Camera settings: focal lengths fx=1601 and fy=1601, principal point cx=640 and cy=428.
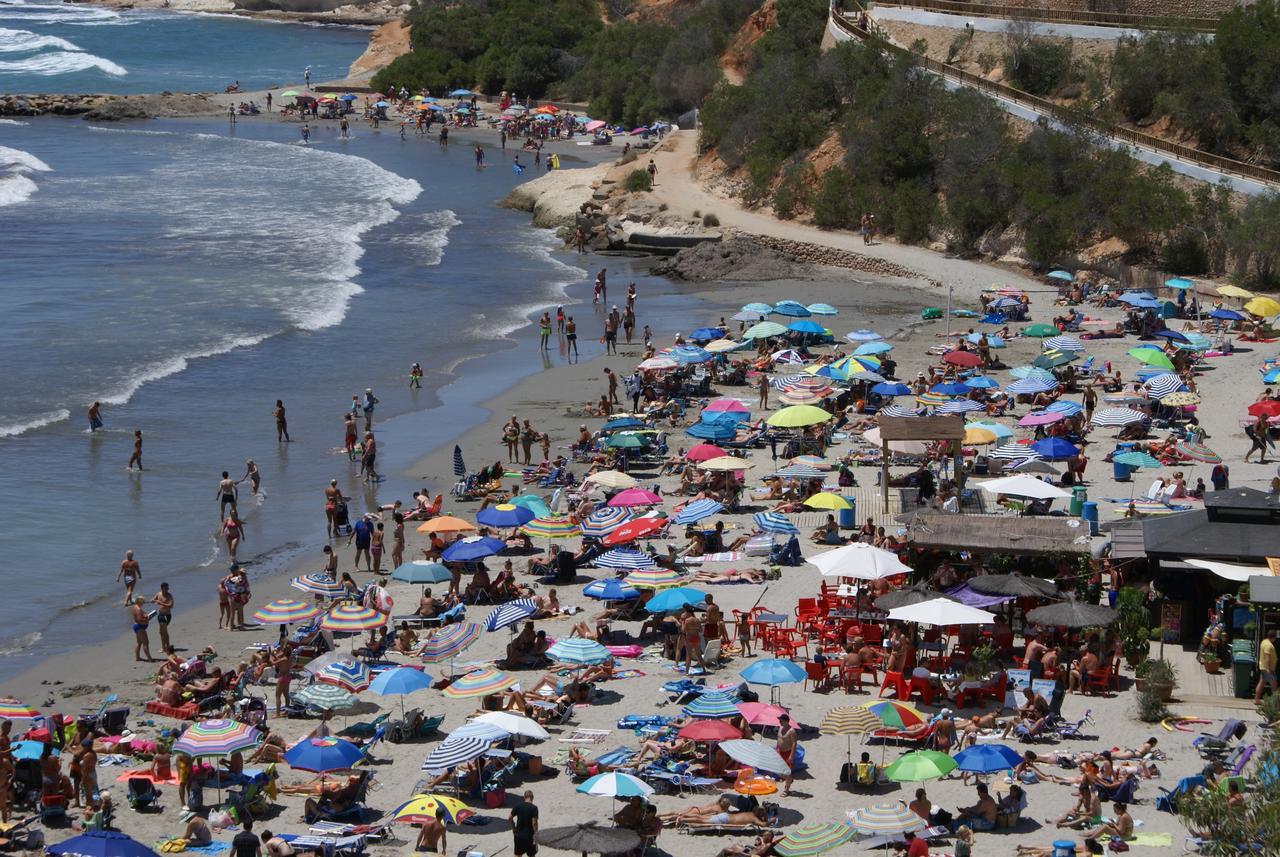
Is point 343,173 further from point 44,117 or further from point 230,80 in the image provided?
point 230,80

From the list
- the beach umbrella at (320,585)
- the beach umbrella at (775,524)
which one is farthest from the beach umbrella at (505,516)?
the beach umbrella at (775,524)

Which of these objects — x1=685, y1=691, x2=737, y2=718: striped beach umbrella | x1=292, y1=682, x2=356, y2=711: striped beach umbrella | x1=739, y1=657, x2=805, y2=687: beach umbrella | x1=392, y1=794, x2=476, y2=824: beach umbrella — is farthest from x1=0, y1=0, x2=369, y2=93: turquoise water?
x1=392, y1=794, x2=476, y2=824: beach umbrella

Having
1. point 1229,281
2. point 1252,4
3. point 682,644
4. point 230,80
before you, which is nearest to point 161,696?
point 682,644

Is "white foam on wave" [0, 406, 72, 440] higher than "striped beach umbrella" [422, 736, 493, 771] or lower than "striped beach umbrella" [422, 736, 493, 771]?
lower

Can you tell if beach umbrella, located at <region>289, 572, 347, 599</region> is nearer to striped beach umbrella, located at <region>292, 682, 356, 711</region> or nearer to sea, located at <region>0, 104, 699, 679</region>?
sea, located at <region>0, 104, 699, 679</region>

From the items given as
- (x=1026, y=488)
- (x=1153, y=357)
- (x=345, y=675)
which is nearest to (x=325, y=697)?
(x=345, y=675)

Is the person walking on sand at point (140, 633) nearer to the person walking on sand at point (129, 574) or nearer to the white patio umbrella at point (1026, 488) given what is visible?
the person walking on sand at point (129, 574)
